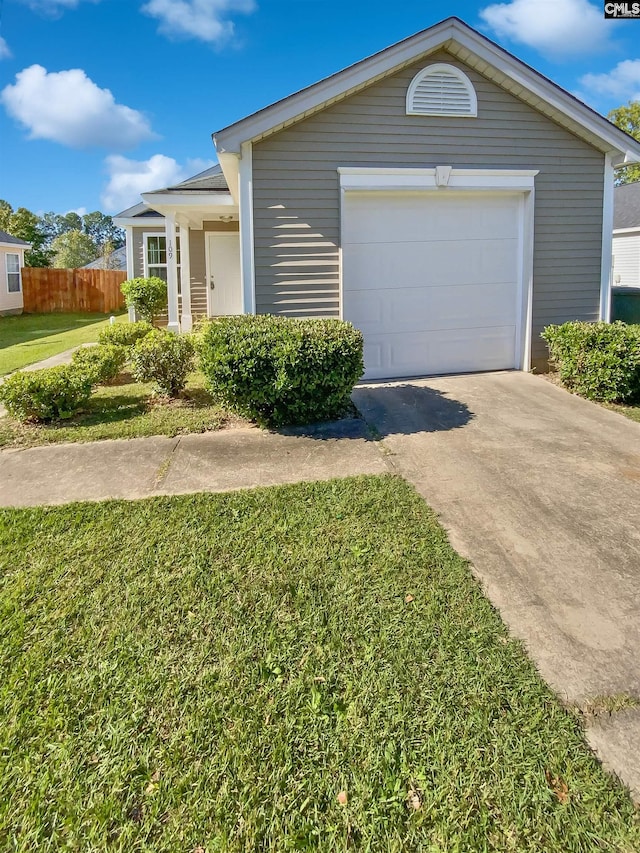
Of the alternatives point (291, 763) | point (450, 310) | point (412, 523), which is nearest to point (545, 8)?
point (450, 310)

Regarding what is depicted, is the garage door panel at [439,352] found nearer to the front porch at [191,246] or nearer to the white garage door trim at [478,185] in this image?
the white garage door trim at [478,185]

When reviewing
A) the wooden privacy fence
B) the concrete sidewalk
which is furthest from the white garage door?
the wooden privacy fence

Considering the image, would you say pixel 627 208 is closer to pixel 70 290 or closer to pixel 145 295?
pixel 145 295

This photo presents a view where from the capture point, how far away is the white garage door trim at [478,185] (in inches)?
292

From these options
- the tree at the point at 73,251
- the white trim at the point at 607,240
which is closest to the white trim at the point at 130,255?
the white trim at the point at 607,240

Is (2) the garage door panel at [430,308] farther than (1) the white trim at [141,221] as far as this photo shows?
No

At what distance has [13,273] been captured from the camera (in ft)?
76.0

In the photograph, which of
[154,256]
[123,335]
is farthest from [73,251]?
[123,335]

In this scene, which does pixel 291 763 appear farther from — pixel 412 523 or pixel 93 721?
pixel 412 523

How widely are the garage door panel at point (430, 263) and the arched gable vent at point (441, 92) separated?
5.55 ft

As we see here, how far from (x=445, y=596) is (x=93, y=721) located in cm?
185

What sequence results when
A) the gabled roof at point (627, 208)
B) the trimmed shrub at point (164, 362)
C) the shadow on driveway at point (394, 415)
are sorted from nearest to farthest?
1. the shadow on driveway at point (394, 415)
2. the trimmed shrub at point (164, 362)
3. the gabled roof at point (627, 208)

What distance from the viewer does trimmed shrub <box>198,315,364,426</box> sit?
5.70 metres

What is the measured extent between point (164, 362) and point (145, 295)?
9163 mm
